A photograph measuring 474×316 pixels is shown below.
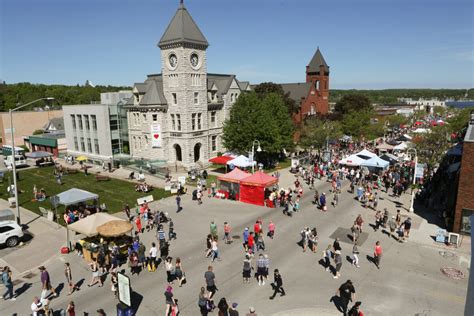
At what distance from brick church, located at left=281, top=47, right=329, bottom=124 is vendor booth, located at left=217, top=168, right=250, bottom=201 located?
44008mm

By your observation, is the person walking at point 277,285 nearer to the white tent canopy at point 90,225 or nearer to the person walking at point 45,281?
the person walking at point 45,281

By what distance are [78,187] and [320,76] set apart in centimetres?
6374

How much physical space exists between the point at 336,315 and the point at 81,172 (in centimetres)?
3852

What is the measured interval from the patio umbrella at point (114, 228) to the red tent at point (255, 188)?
11898 mm

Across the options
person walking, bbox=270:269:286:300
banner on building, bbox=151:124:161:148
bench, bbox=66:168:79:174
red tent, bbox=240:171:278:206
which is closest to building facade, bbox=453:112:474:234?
red tent, bbox=240:171:278:206

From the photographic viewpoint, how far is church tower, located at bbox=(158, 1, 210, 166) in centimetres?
4212

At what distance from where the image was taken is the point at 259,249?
20438mm

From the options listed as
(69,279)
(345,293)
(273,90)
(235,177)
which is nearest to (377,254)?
(345,293)

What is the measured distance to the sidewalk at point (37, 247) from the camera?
1934cm

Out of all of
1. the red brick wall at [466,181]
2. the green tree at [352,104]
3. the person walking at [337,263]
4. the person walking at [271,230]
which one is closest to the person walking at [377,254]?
the person walking at [337,263]

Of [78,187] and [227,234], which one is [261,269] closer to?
[227,234]

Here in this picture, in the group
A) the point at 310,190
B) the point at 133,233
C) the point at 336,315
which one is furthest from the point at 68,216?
the point at 310,190

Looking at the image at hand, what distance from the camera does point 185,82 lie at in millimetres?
42594

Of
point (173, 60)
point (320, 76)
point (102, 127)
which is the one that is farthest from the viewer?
point (320, 76)
